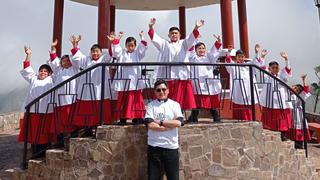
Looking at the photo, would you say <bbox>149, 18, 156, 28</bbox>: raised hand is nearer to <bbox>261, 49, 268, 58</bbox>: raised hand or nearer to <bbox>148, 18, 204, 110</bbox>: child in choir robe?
<bbox>148, 18, 204, 110</bbox>: child in choir robe

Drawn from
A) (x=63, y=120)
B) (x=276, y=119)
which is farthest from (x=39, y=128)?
(x=276, y=119)

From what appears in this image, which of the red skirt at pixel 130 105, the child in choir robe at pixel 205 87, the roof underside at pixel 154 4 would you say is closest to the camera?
the red skirt at pixel 130 105

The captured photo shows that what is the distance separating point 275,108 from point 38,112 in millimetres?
4709

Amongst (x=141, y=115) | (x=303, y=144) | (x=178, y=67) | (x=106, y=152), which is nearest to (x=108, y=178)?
(x=106, y=152)

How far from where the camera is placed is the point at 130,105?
5.41 meters

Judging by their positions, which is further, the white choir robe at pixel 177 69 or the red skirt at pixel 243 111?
the red skirt at pixel 243 111

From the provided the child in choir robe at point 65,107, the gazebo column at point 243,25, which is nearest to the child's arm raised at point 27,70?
the child in choir robe at point 65,107

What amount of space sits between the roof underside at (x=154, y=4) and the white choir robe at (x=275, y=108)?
6.22 metres

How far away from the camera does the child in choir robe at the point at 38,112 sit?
19.4ft

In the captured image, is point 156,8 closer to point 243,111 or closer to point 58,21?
point 58,21

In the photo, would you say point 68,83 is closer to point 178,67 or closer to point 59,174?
point 59,174

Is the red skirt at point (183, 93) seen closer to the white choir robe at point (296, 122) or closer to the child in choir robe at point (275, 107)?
the child in choir robe at point (275, 107)

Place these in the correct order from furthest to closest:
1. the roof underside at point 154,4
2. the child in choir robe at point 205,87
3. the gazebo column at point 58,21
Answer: the roof underside at point 154,4, the gazebo column at point 58,21, the child in choir robe at point 205,87

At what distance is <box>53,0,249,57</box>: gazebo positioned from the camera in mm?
7668
